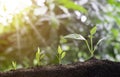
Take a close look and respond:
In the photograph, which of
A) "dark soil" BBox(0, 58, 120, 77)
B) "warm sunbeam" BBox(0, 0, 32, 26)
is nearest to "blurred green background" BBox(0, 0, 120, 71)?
"warm sunbeam" BBox(0, 0, 32, 26)

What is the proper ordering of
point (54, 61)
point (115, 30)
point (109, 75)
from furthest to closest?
1. point (115, 30)
2. point (54, 61)
3. point (109, 75)

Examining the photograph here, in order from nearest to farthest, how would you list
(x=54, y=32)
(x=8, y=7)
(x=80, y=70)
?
(x=80, y=70) < (x=8, y=7) < (x=54, y=32)

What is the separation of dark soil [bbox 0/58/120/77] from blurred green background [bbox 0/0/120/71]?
664mm

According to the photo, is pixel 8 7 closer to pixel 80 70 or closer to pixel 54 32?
pixel 54 32

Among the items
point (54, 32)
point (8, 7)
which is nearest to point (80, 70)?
point (8, 7)

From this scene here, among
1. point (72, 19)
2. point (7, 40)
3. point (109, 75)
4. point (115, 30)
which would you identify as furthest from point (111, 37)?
point (109, 75)

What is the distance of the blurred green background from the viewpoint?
100cm

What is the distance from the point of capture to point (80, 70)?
0.30m

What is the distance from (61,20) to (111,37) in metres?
0.19

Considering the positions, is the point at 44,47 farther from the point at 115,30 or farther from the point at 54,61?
the point at 115,30

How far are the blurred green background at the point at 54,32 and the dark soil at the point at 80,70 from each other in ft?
2.18

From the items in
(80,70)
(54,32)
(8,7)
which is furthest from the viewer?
(54,32)

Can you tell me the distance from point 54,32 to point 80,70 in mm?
752

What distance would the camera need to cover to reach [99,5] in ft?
3.45
